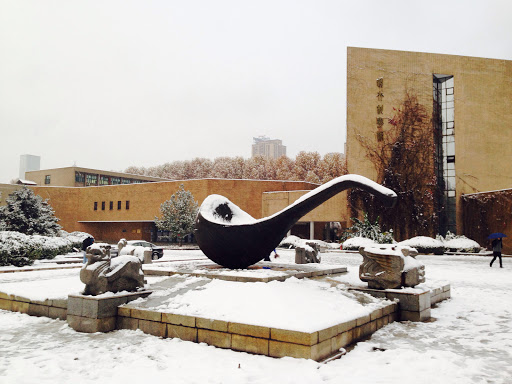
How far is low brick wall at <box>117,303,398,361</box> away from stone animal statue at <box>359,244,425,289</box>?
1.20 meters

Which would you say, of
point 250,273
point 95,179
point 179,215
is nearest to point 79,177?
point 95,179

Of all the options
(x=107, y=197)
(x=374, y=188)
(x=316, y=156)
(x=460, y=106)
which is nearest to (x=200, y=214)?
(x=374, y=188)

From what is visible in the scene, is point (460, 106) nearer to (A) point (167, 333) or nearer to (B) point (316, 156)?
(A) point (167, 333)

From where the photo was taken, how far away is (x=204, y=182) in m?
38.2

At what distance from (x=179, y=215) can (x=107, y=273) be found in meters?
29.0

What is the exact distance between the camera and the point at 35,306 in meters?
7.65

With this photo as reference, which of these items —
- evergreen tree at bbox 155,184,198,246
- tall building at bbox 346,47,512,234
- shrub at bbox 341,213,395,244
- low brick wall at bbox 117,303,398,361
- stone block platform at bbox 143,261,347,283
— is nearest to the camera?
low brick wall at bbox 117,303,398,361

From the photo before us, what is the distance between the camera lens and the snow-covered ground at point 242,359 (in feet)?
14.9

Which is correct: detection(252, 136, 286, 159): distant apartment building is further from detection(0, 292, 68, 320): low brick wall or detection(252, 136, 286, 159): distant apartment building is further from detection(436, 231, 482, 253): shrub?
detection(0, 292, 68, 320): low brick wall

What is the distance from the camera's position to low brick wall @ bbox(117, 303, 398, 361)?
504cm

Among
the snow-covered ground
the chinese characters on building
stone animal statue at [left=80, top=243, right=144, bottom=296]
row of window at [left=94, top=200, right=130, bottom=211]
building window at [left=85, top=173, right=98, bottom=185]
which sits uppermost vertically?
the chinese characters on building

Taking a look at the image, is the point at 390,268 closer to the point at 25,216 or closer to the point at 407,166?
the point at 25,216

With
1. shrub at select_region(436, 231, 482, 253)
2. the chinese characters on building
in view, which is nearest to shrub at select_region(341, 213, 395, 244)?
shrub at select_region(436, 231, 482, 253)

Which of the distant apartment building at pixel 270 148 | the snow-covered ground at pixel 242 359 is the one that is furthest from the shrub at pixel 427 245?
the distant apartment building at pixel 270 148
